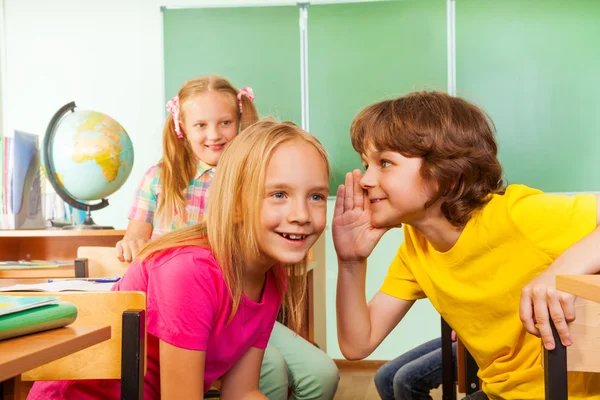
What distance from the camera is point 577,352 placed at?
931 mm

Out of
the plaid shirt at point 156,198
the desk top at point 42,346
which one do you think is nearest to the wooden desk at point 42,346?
the desk top at point 42,346

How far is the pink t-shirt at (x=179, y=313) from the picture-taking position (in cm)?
112

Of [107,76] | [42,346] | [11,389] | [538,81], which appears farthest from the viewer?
[107,76]

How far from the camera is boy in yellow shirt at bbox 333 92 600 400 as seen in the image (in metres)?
1.26

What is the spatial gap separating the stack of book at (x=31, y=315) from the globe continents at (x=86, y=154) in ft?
6.24

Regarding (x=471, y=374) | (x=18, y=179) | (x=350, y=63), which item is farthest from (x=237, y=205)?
(x=350, y=63)

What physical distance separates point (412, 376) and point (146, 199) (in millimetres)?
1044

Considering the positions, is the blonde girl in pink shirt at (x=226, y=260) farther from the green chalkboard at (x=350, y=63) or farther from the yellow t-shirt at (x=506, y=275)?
the green chalkboard at (x=350, y=63)

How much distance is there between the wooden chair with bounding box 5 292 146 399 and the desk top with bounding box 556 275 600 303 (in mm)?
535

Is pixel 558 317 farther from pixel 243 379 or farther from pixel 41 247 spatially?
pixel 41 247

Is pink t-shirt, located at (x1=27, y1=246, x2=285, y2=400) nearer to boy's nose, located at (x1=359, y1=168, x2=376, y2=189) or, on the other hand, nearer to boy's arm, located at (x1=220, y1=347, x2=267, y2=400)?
boy's arm, located at (x1=220, y1=347, x2=267, y2=400)

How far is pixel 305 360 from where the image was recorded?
1914 millimetres

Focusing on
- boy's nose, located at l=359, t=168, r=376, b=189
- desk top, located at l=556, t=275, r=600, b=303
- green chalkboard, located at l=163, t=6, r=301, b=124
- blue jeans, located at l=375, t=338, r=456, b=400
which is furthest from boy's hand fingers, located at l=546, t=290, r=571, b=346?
green chalkboard, located at l=163, t=6, r=301, b=124

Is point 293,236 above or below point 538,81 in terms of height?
below
